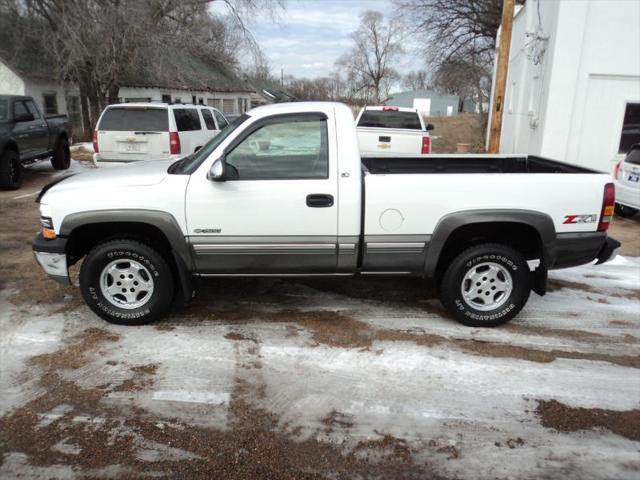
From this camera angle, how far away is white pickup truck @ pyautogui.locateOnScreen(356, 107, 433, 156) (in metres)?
11.5

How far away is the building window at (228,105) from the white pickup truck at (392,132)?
1152 inches

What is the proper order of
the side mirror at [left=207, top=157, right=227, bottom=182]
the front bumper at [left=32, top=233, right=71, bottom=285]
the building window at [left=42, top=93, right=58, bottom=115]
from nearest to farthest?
the side mirror at [left=207, top=157, right=227, bottom=182] < the front bumper at [left=32, top=233, right=71, bottom=285] < the building window at [left=42, top=93, right=58, bottom=115]

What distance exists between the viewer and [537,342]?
4.35 metres

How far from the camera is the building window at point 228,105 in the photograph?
40.0 m

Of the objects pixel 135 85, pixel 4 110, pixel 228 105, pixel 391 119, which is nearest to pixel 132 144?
pixel 4 110

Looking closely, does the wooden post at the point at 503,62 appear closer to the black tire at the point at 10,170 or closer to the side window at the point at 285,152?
the side window at the point at 285,152

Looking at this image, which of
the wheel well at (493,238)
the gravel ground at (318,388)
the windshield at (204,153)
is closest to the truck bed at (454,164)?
the wheel well at (493,238)

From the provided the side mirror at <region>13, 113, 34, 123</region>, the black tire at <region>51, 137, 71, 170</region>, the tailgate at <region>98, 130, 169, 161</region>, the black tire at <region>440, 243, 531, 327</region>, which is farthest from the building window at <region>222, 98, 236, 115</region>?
the black tire at <region>440, 243, 531, 327</region>

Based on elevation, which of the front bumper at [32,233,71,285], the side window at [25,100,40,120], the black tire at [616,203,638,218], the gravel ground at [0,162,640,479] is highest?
the side window at [25,100,40,120]

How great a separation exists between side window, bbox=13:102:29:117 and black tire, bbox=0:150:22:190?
978 mm

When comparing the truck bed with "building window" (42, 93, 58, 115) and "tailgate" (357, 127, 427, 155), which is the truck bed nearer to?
"tailgate" (357, 127, 427, 155)

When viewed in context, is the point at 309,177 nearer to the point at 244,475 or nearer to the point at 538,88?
the point at 244,475

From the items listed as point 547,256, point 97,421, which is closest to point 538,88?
point 547,256

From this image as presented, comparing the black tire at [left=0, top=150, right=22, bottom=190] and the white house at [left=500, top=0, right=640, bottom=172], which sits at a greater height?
the white house at [left=500, top=0, right=640, bottom=172]
